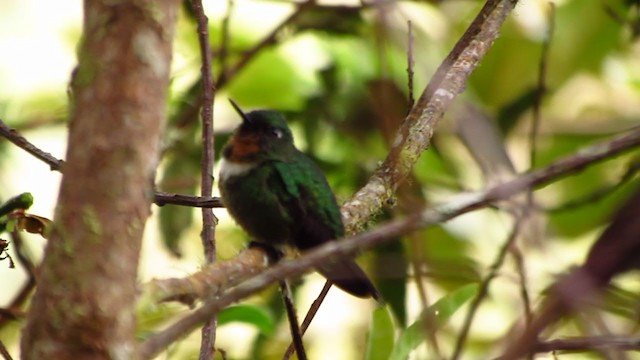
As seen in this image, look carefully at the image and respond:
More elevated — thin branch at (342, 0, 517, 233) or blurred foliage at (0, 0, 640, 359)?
blurred foliage at (0, 0, 640, 359)

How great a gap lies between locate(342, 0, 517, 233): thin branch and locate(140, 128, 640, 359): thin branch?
101cm

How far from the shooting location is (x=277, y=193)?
10.3 feet

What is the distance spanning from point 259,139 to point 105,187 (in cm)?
187

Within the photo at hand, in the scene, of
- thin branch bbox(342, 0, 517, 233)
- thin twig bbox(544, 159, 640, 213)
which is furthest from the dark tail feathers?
thin twig bbox(544, 159, 640, 213)

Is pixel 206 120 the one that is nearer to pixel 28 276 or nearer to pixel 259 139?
pixel 259 139

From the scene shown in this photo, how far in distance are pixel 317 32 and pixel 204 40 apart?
2.25m

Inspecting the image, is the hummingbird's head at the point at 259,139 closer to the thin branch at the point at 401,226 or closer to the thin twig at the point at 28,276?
the thin twig at the point at 28,276

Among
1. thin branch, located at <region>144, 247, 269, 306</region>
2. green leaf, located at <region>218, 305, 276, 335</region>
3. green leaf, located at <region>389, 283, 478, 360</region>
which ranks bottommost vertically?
thin branch, located at <region>144, 247, 269, 306</region>

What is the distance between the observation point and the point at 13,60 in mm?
5500

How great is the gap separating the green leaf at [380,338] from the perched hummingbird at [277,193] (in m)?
0.06

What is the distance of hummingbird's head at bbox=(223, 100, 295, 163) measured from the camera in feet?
10.8

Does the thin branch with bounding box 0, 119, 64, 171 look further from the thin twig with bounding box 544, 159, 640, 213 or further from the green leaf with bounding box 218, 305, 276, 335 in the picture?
the thin twig with bounding box 544, 159, 640, 213

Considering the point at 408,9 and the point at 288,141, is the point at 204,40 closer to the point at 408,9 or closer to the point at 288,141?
the point at 288,141

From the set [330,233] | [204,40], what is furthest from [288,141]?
[204,40]
